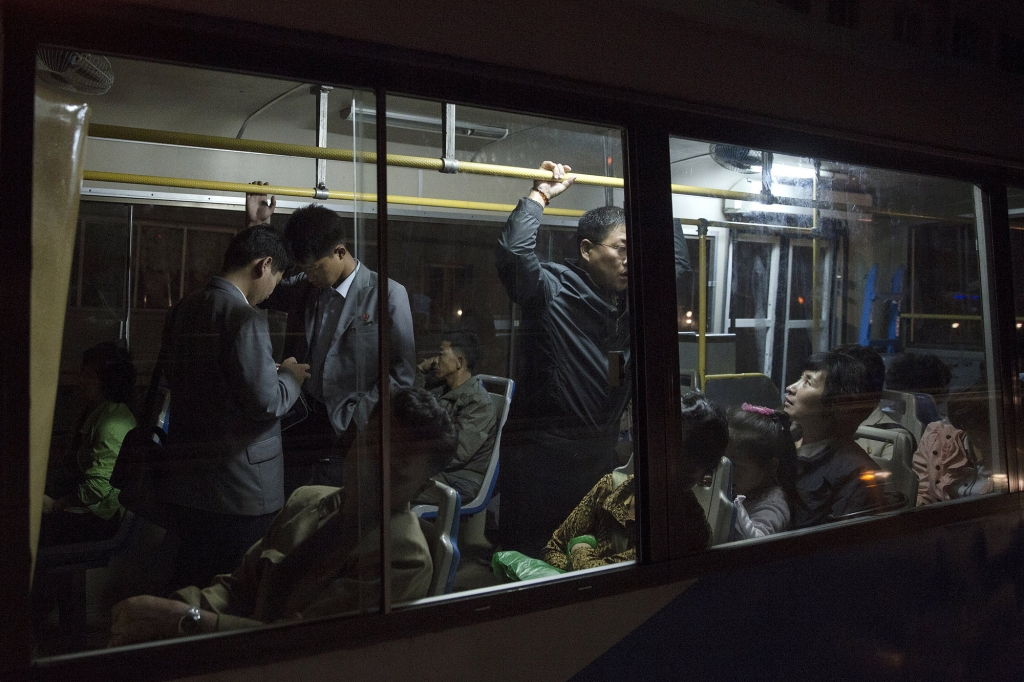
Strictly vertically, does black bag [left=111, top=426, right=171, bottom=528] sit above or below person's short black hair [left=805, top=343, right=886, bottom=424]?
below

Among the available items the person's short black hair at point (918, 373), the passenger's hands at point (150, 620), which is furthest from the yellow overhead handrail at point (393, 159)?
the passenger's hands at point (150, 620)

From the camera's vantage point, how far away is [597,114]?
167 cm

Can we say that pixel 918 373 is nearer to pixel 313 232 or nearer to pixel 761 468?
pixel 761 468

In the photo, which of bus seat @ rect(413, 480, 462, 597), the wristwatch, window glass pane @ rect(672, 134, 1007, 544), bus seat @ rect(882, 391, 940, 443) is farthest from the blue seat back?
bus seat @ rect(882, 391, 940, 443)

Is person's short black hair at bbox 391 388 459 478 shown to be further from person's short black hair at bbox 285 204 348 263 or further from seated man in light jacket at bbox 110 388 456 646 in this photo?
person's short black hair at bbox 285 204 348 263

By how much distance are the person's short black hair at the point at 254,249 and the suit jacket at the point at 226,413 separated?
84 millimetres

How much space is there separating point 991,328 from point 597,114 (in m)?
1.56

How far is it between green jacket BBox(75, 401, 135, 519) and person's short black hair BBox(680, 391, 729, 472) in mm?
1721

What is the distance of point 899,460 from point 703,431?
3.34ft

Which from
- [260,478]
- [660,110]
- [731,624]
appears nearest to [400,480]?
[260,478]

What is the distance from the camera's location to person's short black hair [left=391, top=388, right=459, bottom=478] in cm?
166

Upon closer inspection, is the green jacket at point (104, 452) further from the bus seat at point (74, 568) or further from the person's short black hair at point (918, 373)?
the person's short black hair at point (918, 373)

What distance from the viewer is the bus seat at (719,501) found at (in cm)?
188

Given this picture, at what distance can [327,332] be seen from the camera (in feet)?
7.59
